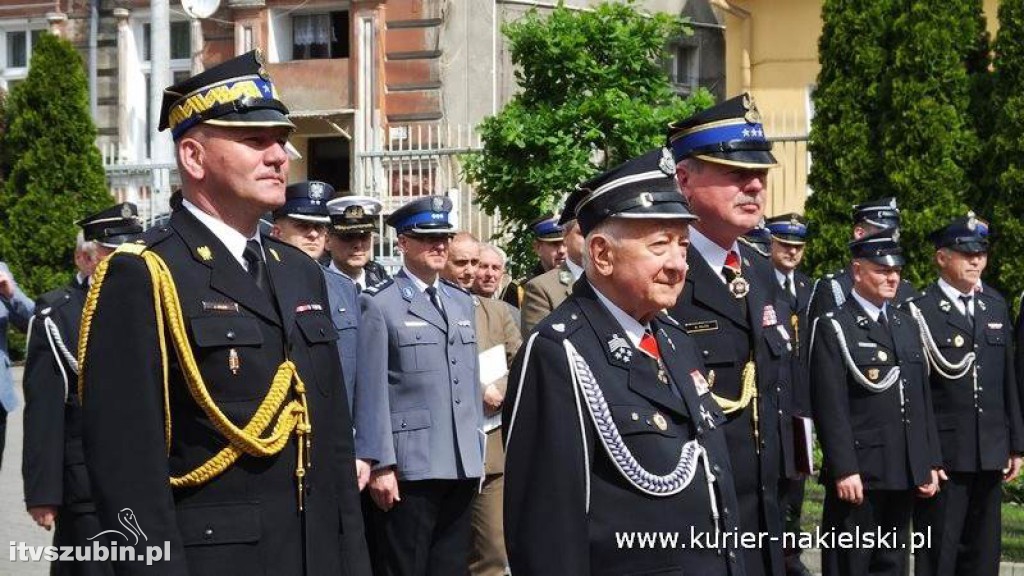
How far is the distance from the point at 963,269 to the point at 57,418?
19.0 ft

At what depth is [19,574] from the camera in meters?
10.2

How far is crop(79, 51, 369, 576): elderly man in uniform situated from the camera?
4.61 metres

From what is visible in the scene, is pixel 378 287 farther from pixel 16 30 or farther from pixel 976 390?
pixel 16 30

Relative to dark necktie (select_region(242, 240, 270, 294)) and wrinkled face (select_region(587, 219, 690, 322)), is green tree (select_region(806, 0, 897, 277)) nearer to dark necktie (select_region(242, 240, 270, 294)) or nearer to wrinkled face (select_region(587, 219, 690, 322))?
wrinkled face (select_region(587, 219, 690, 322))

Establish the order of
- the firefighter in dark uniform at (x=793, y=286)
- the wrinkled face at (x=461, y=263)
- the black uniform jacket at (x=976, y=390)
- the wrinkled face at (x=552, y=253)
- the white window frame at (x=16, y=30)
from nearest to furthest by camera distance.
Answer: the firefighter in dark uniform at (x=793, y=286) → the wrinkled face at (x=461, y=263) → the black uniform jacket at (x=976, y=390) → the wrinkled face at (x=552, y=253) → the white window frame at (x=16, y=30)

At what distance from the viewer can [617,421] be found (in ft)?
15.9

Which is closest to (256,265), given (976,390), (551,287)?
(551,287)

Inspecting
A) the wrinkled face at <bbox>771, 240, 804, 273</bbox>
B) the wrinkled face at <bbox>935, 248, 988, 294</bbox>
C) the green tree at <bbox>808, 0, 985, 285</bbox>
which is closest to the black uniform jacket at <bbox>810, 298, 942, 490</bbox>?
the wrinkled face at <bbox>935, 248, 988, 294</bbox>

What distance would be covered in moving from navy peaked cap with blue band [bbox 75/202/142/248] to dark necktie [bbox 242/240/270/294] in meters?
3.92

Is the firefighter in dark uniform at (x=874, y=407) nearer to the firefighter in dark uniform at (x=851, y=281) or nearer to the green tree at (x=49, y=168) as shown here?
the firefighter in dark uniform at (x=851, y=281)

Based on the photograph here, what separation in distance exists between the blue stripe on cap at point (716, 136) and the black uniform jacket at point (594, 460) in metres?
1.38

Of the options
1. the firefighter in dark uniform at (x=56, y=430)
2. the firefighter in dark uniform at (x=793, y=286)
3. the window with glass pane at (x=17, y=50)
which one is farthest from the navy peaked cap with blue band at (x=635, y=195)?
the window with glass pane at (x=17, y=50)

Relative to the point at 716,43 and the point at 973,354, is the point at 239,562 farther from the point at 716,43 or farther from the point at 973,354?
the point at 716,43

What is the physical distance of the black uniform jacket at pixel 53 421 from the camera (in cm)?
786
